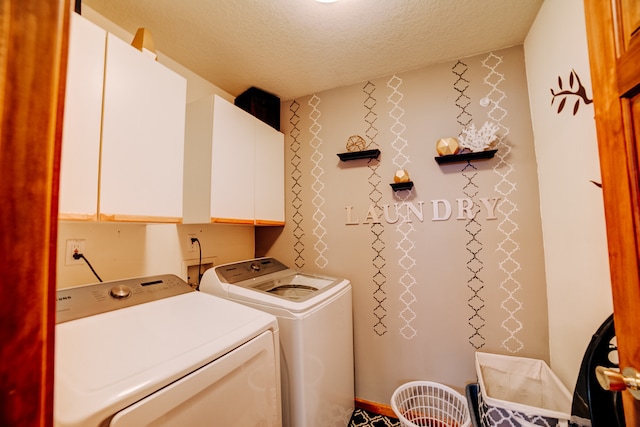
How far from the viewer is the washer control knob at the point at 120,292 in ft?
3.66

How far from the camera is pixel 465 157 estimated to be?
1.66 m

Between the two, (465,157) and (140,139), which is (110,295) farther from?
(465,157)

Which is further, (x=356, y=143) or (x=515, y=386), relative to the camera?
(x=356, y=143)

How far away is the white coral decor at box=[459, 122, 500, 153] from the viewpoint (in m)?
1.62

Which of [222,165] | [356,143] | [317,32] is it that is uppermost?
[317,32]

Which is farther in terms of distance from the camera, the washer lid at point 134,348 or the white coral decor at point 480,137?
the white coral decor at point 480,137

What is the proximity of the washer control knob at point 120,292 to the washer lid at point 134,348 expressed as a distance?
0.09 meters

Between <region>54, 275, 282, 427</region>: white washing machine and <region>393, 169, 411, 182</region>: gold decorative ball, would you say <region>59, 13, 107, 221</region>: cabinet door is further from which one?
<region>393, 169, 411, 182</region>: gold decorative ball

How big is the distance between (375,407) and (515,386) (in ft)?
3.04

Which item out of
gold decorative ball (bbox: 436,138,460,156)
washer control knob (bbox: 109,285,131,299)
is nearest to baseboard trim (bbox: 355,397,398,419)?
washer control knob (bbox: 109,285,131,299)

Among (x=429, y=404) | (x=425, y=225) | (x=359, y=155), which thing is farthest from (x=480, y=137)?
(x=429, y=404)

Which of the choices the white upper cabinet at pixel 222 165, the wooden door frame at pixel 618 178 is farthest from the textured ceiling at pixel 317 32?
the wooden door frame at pixel 618 178

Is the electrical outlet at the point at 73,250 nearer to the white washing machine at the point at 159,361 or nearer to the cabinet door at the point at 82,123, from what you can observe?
the white washing machine at the point at 159,361

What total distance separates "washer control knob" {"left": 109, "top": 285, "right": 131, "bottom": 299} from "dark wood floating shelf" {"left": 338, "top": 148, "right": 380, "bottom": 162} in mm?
1569
